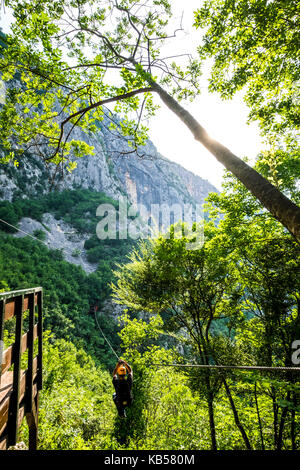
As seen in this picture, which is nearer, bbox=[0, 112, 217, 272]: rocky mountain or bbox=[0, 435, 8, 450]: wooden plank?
bbox=[0, 435, 8, 450]: wooden plank

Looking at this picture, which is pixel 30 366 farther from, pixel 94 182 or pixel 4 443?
pixel 94 182

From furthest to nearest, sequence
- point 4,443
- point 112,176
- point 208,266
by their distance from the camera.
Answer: point 112,176, point 208,266, point 4,443

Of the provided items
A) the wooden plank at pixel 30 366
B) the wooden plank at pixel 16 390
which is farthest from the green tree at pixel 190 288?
the wooden plank at pixel 16 390

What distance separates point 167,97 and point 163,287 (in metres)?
7.68

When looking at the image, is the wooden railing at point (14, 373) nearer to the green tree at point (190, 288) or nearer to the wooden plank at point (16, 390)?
the wooden plank at point (16, 390)

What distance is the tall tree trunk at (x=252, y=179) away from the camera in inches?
72.9

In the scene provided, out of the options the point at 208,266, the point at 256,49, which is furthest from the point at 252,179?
the point at 208,266

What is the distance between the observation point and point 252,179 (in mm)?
2379

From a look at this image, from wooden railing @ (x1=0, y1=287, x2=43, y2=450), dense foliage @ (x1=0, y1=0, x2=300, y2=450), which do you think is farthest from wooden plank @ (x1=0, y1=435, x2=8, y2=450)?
dense foliage @ (x1=0, y1=0, x2=300, y2=450)

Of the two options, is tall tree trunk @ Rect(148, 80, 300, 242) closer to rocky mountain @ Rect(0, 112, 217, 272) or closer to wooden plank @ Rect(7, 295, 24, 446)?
rocky mountain @ Rect(0, 112, 217, 272)

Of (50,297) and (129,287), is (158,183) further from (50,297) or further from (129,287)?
(129,287)

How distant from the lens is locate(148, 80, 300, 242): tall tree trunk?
1.85 m

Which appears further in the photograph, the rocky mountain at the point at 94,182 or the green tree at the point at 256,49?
the rocky mountain at the point at 94,182

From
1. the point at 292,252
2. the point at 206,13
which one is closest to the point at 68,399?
the point at 292,252
